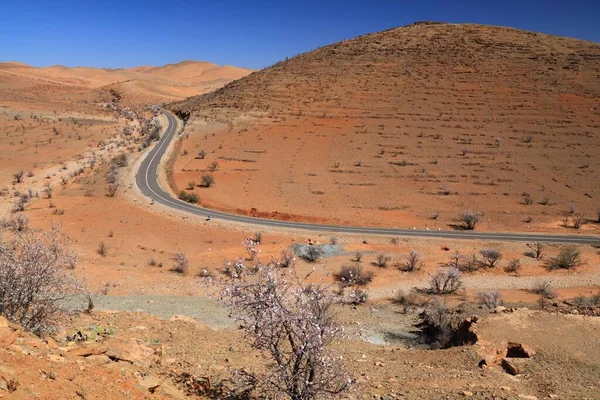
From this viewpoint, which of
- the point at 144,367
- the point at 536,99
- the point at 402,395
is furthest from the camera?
the point at 536,99

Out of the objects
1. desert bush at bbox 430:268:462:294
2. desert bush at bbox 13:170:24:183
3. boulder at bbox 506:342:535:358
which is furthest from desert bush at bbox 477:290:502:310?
desert bush at bbox 13:170:24:183

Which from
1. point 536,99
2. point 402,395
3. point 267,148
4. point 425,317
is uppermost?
point 536,99

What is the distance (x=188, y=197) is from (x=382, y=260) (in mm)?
19596

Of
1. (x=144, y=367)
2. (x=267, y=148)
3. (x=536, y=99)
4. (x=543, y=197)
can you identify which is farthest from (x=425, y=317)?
(x=536, y=99)

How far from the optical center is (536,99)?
66375mm

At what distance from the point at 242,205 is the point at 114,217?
10.4 m

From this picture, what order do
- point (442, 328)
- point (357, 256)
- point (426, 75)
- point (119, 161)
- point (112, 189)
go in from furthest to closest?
point (426, 75)
point (119, 161)
point (112, 189)
point (357, 256)
point (442, 328)

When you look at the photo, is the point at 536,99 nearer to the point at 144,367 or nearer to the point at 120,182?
the point at 120,182

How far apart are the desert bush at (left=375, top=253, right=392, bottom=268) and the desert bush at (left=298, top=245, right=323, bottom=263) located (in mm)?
3515

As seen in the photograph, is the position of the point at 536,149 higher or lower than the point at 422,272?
higher

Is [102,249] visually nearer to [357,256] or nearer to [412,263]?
[357,256]

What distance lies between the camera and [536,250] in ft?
95.4

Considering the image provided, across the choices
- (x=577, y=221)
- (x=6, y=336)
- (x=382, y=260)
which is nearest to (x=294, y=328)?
(x=6, y=336)

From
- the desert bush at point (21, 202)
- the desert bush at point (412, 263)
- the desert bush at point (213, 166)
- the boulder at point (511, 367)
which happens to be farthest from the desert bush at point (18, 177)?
the boulder at point (511, 367)
